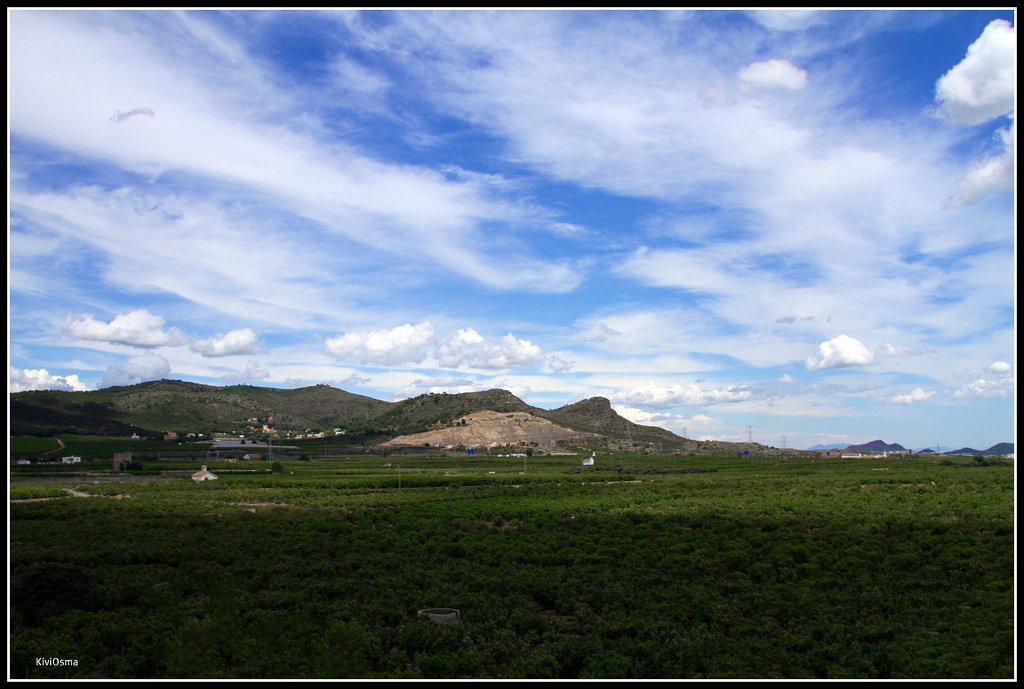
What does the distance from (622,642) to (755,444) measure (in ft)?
611

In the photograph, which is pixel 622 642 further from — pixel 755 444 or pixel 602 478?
pixel 755 444

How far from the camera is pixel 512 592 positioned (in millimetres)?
17156

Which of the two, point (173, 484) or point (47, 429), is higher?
point (47, 429)

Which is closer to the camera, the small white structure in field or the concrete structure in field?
the concrete structure in field

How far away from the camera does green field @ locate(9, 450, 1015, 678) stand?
11820 mm

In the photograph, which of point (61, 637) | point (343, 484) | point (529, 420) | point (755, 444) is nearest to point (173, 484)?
point (343, 484)

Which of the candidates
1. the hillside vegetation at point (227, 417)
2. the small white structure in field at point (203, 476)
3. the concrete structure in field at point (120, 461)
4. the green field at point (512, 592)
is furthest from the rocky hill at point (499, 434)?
the green field at point (512, 592)

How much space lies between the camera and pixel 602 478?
68.2 metres

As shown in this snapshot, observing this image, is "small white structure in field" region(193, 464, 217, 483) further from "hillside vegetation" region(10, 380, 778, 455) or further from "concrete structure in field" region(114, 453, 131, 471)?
"hillside vegetation" region(10, 380, 778, 455)

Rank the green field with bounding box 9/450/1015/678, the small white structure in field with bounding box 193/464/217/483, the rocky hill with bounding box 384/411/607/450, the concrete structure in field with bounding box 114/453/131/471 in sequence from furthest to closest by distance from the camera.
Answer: the rocky hill with bounding box 384/411/607/450
the small white structure in field with bounding box 193/464/217/483
the concrete structure in field with bounding box 114/453/131/471
the green field with bounding box 9/450/1015/678

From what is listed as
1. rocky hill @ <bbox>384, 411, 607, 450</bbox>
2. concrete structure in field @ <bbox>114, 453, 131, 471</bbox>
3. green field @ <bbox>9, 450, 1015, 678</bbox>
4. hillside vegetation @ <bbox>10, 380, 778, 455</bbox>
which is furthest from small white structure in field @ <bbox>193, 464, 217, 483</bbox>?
rocky hill @ <bbox>384, 411, 607, 450</bbox>

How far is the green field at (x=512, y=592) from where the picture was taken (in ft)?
38.8

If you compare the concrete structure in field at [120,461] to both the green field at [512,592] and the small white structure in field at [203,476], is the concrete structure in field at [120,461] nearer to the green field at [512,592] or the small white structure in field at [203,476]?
the small white structure in field at [203,476]

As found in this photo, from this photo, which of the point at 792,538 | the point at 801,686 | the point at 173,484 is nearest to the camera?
the point at 801,686
